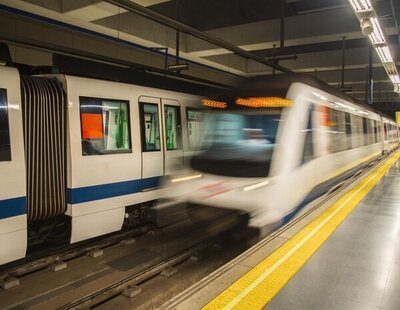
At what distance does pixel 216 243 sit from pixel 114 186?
6.22 ft

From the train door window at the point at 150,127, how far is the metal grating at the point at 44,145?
151 centimetres

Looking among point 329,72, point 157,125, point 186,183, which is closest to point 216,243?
point 186,183

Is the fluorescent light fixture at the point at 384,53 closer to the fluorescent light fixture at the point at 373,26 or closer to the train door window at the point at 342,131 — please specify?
the fluorescent light fixture at the point at 373,26

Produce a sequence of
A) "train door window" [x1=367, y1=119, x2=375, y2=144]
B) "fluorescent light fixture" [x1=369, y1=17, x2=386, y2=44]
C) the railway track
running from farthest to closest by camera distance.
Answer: "train door window" [x1=367, y1=119, x2=375, y2=144] < "fluorescent light fixture" [x1=369, y1=17, x2=386, y2=44] < the railway track

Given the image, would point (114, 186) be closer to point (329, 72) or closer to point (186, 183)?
point (186, 183)

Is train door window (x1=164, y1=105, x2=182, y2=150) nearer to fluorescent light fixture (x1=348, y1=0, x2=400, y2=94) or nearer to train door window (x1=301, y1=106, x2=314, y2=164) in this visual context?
train door window (x1=301, y1=106, x2=314, y2=164)

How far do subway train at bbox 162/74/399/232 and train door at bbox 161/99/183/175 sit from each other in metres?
1.14

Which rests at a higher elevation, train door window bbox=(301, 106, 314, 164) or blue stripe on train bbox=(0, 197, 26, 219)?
train door window bbox=(301, 106, 314, 164)

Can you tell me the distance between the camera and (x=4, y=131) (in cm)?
449

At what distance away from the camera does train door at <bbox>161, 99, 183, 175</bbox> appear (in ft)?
22.6

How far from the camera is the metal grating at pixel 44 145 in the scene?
4930 mm

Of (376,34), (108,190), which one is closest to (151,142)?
(108,190)

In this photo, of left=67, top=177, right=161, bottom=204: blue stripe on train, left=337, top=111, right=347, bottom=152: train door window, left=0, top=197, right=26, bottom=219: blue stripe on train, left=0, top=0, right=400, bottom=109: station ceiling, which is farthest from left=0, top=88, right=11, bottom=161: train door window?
left=337, top=111, right=347, bottom=152: train door window

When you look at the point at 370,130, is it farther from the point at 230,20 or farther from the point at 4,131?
the point at 4,131
